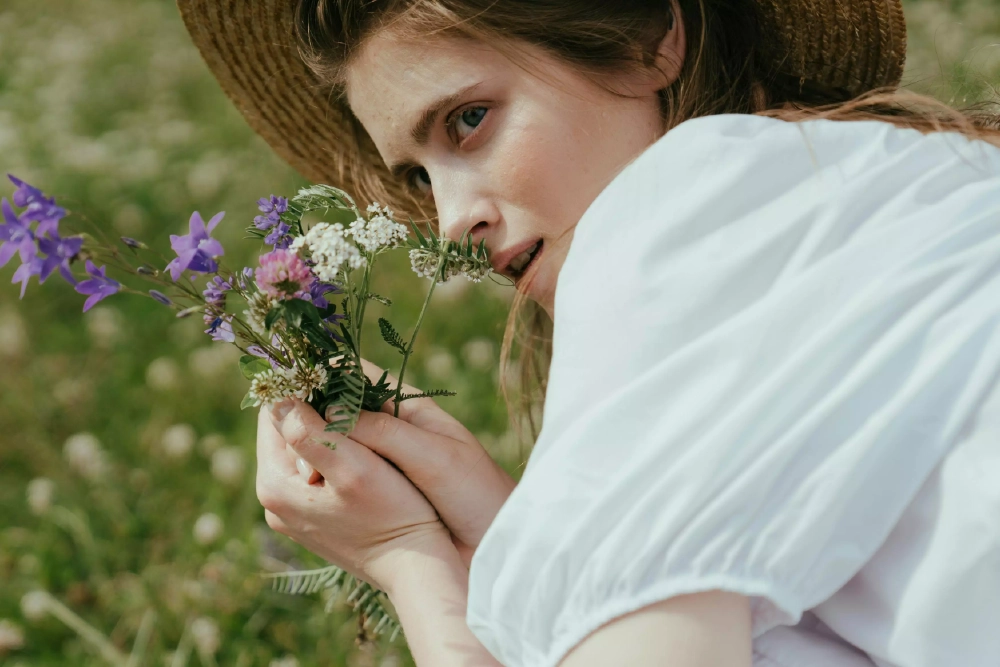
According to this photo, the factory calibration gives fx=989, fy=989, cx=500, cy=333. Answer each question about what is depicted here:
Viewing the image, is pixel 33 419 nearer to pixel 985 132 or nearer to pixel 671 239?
pixel 671 239

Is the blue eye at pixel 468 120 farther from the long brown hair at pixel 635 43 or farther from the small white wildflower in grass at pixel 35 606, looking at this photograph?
the small white wildflower in grass at pixel 35 606

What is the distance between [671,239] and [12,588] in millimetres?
1923

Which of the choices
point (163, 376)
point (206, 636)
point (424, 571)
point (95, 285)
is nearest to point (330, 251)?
point (95, 285)

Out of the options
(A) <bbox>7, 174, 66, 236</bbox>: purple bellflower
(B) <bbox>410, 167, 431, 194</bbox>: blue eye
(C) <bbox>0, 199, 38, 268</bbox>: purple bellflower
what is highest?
(A) <bbox>7, 174, 66, 236</bbox>: purple bellflower

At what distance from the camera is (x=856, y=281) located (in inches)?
44.8

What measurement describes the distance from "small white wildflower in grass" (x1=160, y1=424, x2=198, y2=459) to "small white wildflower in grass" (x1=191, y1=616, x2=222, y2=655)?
0.70 m

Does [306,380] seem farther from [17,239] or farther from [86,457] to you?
[86,457]

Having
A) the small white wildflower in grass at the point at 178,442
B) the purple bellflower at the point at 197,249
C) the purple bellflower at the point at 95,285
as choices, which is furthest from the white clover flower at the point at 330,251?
the small white wildflower in grass at the point at 178,442

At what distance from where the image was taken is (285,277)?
126cm

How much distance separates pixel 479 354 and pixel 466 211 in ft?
4.23

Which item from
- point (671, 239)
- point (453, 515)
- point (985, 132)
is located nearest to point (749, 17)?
point (985, 132)

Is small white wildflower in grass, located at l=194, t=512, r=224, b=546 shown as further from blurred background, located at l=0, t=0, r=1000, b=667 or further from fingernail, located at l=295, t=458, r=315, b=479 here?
fingernail, located at l=295, t=458, r=315, b=479

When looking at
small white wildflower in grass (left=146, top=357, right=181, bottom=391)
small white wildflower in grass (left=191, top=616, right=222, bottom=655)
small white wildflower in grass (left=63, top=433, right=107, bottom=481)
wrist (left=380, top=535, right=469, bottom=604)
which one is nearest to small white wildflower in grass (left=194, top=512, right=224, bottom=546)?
small white wildflower in grass (left=191, top=616, right=222, bottom=655)

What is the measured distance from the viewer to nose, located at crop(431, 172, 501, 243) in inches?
65.2
